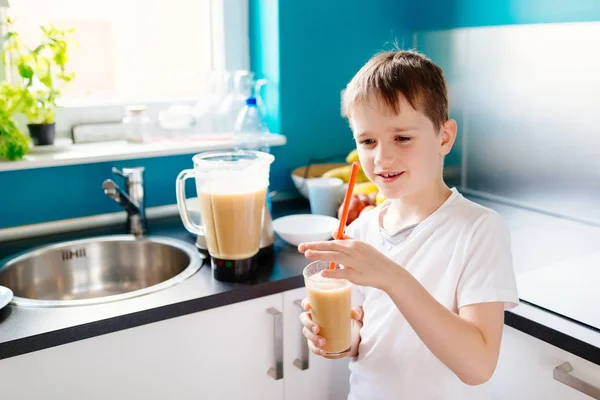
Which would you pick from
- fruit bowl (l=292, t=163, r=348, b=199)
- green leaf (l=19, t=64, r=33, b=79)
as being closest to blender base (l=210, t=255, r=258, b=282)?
fruit bowl (l=292, t=163, r=348, b=199)

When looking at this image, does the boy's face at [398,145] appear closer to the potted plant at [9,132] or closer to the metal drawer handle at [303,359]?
Answer: the metal drawer handle at [303,359]

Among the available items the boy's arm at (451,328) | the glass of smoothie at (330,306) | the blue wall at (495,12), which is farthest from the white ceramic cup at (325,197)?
the boy's arm at (451,328)

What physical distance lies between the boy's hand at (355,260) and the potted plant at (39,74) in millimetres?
1161

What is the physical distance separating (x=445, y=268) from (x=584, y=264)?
2.14ft

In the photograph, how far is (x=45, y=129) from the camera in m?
1.84

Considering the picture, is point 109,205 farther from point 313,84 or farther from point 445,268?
point 445,268

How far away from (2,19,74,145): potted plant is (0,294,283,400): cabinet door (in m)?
0.77

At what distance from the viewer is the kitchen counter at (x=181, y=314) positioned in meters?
1.21

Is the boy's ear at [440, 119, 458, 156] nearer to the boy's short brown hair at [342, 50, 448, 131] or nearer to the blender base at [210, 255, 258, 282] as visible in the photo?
the boy's short brown hair at [342, 50, 448, 131]

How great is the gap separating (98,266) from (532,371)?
114 cm

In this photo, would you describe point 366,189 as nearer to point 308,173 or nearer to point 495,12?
point 308,173

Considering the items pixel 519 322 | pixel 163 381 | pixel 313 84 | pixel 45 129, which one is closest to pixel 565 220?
pixel 519 322

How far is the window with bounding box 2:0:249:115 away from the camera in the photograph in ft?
6.45

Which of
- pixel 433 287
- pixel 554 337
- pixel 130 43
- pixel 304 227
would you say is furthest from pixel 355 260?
pixel 130 43
